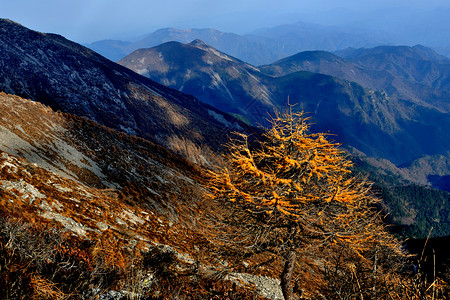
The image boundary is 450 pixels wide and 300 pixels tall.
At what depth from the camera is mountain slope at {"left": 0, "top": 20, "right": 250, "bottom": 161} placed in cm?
5831

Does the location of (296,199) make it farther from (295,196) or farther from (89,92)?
(89,92)

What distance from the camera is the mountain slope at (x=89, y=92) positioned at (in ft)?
191

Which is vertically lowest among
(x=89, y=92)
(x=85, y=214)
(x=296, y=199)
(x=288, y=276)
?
(x=288, y=276)

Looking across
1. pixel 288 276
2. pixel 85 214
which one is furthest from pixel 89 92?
pixel 288 276

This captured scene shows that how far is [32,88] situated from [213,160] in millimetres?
52644

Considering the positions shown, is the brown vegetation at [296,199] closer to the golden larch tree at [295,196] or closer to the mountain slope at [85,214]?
the golden larch tree at [295,196]

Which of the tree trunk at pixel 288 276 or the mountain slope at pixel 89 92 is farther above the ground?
the mountain slope at pixel 89 92

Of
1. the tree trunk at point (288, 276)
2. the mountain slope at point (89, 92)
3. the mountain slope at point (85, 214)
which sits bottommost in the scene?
the tree trunk at point (288, 276)

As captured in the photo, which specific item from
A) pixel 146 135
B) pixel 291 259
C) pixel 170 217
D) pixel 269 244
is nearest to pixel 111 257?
pixel 269 244

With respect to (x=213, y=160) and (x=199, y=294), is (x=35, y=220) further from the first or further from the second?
(x=213, y=160)

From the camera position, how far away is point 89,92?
6881 cm

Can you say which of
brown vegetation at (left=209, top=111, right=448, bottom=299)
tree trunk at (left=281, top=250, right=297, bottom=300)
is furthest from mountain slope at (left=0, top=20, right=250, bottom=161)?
tree trunk at (left=281, top=250, right=297, bottom=300)

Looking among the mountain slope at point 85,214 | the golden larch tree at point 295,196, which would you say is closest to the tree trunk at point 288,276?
the golden larch tree at point 295,196

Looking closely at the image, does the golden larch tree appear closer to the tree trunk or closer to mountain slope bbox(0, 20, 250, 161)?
the tree trunk
